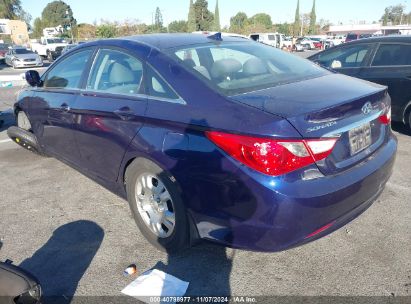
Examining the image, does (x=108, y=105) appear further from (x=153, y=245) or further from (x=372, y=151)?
(x=372, y=151)

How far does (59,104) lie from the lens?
3.94 meters

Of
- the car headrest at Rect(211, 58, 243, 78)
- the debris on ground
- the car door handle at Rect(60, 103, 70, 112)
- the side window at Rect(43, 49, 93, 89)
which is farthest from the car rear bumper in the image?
the side window at Rect(43, 49, 93, 89)

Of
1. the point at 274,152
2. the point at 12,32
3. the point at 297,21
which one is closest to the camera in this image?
the point at 274,152

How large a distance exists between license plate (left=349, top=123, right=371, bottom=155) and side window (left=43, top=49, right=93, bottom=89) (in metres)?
2.58

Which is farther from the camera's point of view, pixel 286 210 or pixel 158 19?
pixel 158 19

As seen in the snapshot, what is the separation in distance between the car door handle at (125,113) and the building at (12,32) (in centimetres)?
7079

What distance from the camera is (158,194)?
9.36 feet

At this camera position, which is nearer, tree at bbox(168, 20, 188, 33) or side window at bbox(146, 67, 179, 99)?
side window at bbox(146, 67, 179, 99)

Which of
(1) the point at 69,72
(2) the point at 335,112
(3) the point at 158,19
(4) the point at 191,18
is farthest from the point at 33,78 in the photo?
(3) the point at 158,19

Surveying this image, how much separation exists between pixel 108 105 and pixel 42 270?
4.58ft

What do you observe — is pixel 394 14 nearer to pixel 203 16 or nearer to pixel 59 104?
pixel 203 16

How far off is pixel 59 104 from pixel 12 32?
73804 mm

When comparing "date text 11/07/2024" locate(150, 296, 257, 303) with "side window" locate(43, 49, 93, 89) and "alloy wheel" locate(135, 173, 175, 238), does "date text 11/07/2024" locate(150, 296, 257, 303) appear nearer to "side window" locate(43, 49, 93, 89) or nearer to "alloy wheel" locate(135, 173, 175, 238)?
"alloy wheel" locate(135, 173, 175, 238)

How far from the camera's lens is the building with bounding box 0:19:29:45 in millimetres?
64875
